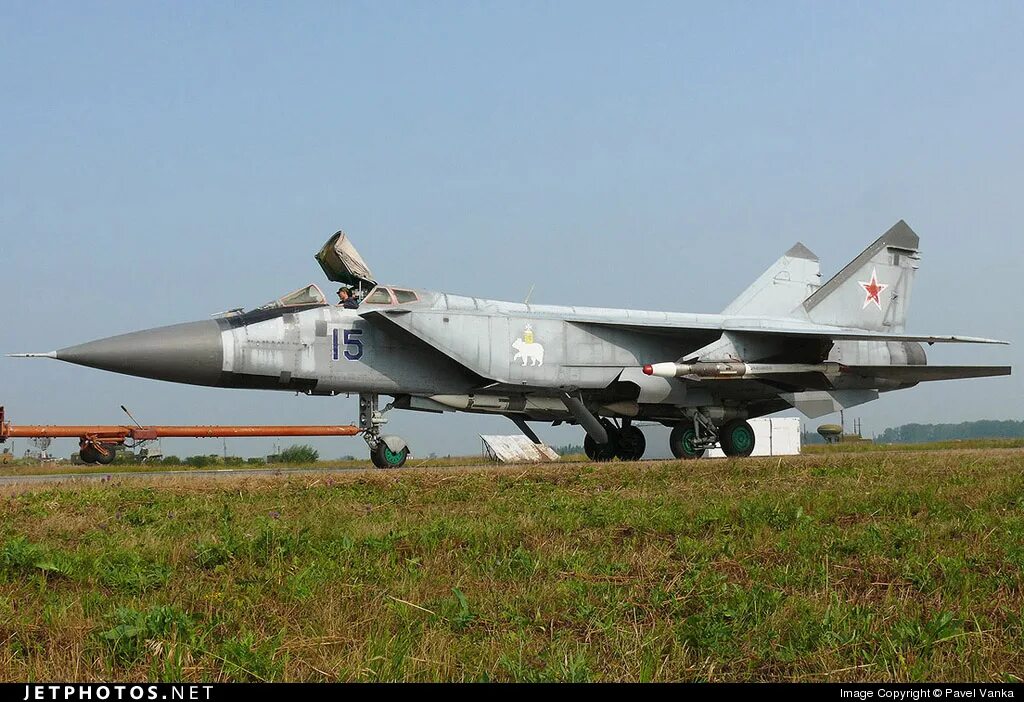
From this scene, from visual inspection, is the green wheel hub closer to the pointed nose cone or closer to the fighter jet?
the fighter jet

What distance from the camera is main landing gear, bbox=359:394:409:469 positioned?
583 inches

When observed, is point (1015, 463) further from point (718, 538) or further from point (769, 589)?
point (769, 589)

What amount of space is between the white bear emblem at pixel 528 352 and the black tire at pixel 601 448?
3457mm

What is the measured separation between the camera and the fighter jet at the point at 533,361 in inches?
558

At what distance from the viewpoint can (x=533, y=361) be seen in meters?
16.0

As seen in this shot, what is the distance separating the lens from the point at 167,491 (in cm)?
955

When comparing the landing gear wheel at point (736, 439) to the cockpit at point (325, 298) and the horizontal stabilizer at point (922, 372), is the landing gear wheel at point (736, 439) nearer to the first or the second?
the horizontal stabilizer at point (922, 372)

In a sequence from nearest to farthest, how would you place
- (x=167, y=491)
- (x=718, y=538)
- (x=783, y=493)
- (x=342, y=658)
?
(x=342, y=658) < (x=718, y=538) < (x=783, y=493) < (x=167, y=491)

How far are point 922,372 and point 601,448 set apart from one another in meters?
6.99

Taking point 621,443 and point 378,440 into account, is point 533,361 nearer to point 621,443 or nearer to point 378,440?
point 378,440

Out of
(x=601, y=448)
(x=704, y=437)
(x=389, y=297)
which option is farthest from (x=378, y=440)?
(x=704, y=437)

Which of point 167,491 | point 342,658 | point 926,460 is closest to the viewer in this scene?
point 342,658

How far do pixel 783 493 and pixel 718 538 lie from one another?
228cm
